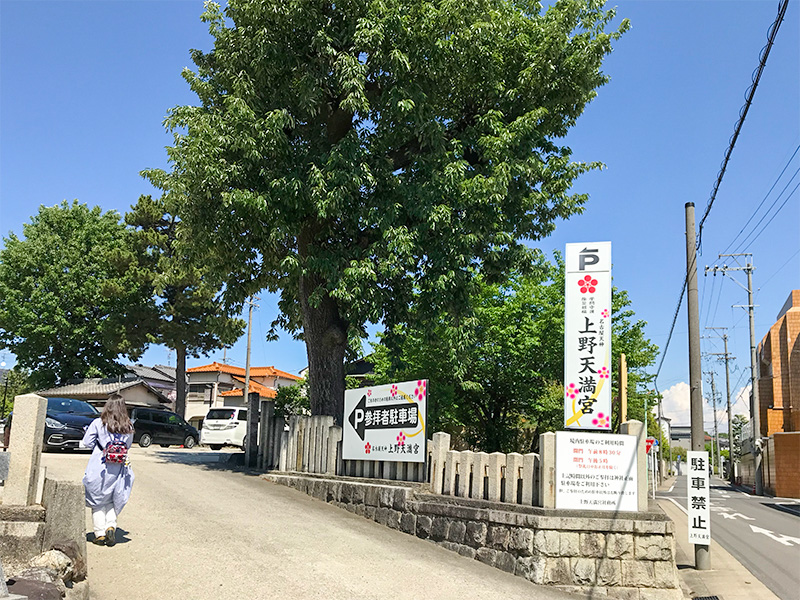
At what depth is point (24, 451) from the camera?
645cm

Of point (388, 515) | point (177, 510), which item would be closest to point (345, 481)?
point (388, 515)

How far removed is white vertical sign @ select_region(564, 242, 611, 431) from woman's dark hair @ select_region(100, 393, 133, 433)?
239 inches

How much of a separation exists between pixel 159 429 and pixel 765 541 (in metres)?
22.1

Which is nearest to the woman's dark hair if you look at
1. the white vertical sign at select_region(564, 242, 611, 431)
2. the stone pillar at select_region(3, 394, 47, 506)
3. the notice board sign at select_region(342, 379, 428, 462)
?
the stone pillar at select_region(3, 394, 47, 506)

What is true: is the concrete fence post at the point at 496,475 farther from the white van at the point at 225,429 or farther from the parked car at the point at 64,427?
the white van at the point at 225,429

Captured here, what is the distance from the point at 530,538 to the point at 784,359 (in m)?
36.7

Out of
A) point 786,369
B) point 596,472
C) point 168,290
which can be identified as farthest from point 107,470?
point 786,369

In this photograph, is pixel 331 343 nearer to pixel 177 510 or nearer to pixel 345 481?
pixel 345 481

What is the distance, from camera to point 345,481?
12164mm

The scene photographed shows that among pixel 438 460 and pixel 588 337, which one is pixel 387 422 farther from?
pixel 588 337

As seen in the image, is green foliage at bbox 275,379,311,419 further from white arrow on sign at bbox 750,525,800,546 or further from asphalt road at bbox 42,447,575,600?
white arrow on sign at bbox 750,525,800,546

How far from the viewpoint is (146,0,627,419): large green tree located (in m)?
13.5

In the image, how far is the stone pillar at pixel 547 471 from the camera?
29.8 feet

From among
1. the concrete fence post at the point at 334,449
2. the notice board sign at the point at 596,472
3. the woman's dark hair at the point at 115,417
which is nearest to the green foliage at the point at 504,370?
the concrete fence post at the point at 334,449
